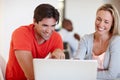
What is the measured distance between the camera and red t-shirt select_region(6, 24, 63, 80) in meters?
1.48

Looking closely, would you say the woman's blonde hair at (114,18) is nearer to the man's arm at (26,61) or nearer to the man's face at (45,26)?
the man's face at (45,26)

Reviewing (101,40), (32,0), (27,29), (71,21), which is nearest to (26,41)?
(27,29)

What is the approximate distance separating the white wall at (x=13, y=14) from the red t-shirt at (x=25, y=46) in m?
1.26

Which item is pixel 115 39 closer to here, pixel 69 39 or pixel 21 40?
Result: pixel 21 40

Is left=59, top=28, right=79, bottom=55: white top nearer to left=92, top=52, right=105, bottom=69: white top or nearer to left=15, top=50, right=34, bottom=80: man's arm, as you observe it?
left=92, top=52, right=105, bottom=69: white top

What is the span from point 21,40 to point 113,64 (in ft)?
1.93

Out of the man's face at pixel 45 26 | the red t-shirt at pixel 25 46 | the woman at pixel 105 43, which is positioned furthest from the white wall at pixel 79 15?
the man's face at pixel 45 26

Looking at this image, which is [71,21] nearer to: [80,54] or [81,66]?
[80,54]

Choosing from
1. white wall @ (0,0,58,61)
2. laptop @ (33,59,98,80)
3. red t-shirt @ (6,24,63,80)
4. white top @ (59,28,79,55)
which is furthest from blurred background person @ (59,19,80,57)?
laptop @ (33,59,98,80)

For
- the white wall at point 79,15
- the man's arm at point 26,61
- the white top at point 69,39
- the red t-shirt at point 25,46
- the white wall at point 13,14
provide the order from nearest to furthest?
the man's arm at point 26,61
the red t-shirt at point 25,46
the white wall at point 13,14
the white top at point 69,39
the white wall at point 79,15

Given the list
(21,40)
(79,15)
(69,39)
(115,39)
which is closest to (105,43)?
(115,39)

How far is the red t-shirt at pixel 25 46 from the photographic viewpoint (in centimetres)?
148

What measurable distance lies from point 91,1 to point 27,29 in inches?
166

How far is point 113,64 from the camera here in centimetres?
157
